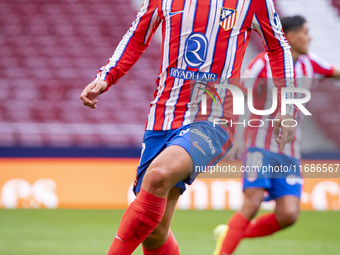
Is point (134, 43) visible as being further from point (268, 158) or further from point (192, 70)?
point (268, 158)

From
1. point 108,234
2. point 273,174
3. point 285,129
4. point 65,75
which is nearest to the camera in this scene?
point 285,129

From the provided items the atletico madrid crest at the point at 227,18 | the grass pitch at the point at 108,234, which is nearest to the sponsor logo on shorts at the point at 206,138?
the atletico madrid crest at the point at 227,18

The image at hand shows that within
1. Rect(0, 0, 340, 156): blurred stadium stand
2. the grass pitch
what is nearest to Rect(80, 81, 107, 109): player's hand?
the grass pitch

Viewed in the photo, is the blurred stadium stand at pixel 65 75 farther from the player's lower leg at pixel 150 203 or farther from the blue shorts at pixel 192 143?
the player's lower leg at pixel 150 203

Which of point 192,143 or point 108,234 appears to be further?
point 108,234

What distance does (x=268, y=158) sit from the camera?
4.38m

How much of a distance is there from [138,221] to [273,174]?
1.97 metres

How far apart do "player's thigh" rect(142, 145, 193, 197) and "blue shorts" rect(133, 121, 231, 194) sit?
1.9 inches

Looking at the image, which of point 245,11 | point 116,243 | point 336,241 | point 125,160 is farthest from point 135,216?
point 125,160

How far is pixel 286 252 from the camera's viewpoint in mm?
5051

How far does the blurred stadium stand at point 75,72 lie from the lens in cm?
913

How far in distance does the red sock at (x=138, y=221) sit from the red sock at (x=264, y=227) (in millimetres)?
1912

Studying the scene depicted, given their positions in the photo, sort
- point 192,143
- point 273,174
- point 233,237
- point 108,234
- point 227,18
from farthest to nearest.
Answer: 1. point 108,234
2. point 273,174
3. point 233,237
4. point 227,18
5. point 192,143

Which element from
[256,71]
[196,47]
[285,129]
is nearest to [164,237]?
[285,129]
